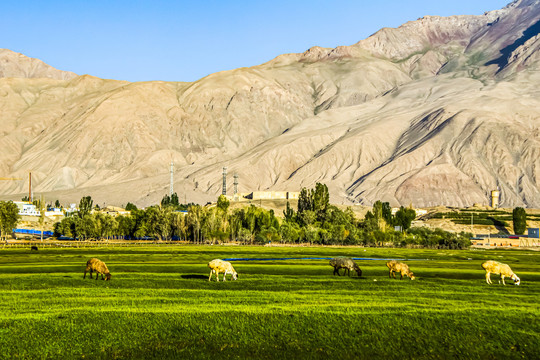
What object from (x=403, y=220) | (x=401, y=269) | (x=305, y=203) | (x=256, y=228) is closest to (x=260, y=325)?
(x=401, y=269)

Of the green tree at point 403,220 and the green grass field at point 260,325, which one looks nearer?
the green grass field at point 260,325

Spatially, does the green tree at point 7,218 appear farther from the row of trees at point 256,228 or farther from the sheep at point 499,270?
the sheep at point 499,270

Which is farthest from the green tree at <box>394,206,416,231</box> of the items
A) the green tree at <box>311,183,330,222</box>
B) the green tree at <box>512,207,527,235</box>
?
the green tree at <box>512,207,527,235</box>

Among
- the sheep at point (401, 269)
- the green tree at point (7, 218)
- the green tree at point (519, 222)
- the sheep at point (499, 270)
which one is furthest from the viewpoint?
the green tree at point (519, 222)

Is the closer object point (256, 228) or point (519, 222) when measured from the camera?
point (256, 228)

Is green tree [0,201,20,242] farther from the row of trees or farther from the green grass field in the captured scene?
the green grass field

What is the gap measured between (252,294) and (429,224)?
500 feet

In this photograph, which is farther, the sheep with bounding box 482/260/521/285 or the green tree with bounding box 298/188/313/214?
the green tree with bounding box 298/188/313/214

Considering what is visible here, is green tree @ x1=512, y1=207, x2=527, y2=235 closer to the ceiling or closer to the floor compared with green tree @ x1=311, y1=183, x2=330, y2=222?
closer to the floor

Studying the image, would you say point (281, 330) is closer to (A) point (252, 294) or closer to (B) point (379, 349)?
(B) point (379, 349)

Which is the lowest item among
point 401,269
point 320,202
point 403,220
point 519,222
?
point 401,269

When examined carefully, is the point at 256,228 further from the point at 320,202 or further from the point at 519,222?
the point at 519,222

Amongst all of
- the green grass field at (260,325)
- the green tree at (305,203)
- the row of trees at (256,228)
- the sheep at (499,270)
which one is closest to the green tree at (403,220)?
the row of trees at (256,228)

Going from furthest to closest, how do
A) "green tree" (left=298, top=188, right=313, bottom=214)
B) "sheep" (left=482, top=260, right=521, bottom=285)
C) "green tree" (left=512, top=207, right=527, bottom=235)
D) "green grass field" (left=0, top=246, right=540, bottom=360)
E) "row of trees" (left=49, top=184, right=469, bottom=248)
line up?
"green tree" (left=512, top=207, right=527, bottom=235), "green tree" (left=298, top=188, right=313, bottom=214), "row of trees" (left=49, top=184, right=469, bottom=248), "sheep" (left=482, top=260, right=521, bottom=285), "green grass field" (left=0, top=246, right=540, bottom=360)
